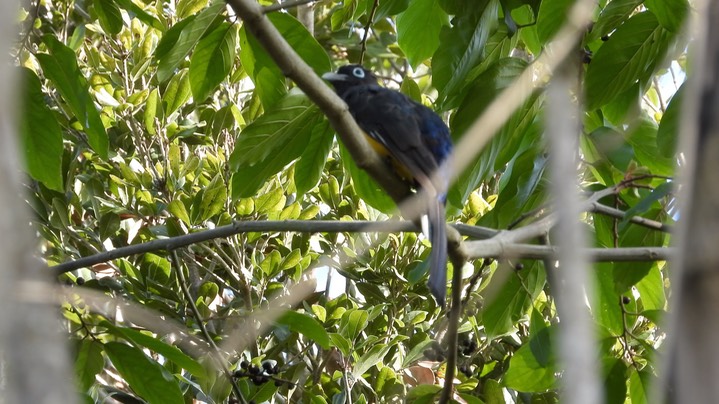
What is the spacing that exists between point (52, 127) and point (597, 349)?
192 cm

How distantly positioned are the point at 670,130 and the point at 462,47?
0.80 meters

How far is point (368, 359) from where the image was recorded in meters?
4.67

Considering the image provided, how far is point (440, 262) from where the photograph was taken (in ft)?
9.93

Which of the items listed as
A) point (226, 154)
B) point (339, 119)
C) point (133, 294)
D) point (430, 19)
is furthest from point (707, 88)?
point (226, 154)

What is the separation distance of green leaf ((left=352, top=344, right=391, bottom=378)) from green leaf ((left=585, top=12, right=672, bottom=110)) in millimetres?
1708

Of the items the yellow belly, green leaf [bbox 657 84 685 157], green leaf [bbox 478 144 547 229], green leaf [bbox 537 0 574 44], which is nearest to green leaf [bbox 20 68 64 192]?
the yellow belly

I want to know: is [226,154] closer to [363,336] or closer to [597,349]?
[363,336]

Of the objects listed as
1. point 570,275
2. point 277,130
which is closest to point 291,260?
point 277,130

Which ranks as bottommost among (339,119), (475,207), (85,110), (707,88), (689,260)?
(689,260)

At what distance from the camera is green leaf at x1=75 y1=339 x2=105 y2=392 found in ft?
10.9

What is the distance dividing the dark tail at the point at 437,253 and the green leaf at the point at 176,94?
7.26 feet

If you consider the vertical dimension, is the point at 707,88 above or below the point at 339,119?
below

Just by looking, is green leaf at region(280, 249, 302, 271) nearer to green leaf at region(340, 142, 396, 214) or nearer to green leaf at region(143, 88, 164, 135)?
green leaf at region(143, 88, 164, 135)

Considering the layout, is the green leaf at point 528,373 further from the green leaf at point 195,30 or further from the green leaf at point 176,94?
the green leaf at point 176,94
